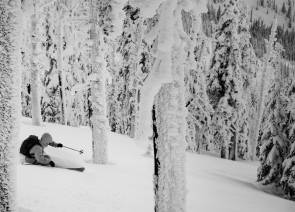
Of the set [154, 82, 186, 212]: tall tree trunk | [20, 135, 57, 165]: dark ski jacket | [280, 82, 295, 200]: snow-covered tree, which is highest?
[154, 82, 186, 212]: tall tree trunk

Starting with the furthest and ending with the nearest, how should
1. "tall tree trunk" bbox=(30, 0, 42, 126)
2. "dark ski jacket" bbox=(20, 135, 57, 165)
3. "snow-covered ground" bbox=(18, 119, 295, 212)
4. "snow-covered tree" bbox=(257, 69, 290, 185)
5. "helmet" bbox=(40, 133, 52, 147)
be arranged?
"tall tree trunk" bbox=(30, 0, 42, 126) < "snow-covered tree" bbox=(257, 69, 290, 185) < "helmet" bbox=(40, 133, 52, 147) < "dark ski jacket" bbox=(20, 135, 57, 165) < "snow-covered ground" bbox=(18, 119, 295, 212)

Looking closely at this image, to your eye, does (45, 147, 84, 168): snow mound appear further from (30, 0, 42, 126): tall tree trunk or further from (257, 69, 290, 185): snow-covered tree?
(257, 69, 290, 185): snow-covered tree

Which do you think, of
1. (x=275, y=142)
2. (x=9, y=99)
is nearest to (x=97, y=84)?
(x=9, y=99)

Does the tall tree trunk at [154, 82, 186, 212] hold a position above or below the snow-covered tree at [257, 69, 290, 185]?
above

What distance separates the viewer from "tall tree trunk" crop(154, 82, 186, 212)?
5.35 metres

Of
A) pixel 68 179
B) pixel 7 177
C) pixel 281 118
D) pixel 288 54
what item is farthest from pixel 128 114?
pixel 288 54

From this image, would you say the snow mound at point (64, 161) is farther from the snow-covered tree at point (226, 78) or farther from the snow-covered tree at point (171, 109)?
the snow-covered tree at point (226, 78)

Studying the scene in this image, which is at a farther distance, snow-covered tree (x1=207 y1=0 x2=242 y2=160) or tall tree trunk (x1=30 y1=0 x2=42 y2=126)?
snow-covered tree (x1=207 y1=0 x2=242 y2=160)

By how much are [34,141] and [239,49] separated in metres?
21.5

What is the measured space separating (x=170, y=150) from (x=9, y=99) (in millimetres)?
2283

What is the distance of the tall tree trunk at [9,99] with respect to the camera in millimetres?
5234

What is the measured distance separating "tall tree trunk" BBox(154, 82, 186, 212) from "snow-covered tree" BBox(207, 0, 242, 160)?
2427cm

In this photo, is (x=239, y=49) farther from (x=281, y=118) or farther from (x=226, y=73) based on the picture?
(x=281, y=118)

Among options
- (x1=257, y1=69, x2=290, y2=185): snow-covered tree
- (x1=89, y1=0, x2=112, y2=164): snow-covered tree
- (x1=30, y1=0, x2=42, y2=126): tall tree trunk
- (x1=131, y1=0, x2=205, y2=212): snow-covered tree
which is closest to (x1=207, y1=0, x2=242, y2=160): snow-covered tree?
(x1=257, y1=69, x2=290, y2=185): snow-covered tree
